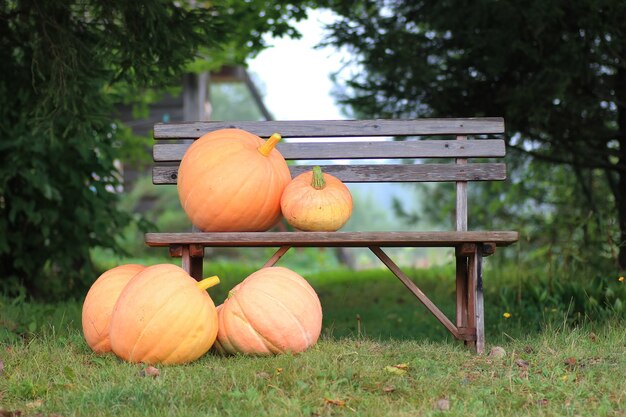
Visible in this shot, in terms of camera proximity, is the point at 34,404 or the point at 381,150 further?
the point at 381,150

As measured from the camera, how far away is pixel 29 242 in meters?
6.66

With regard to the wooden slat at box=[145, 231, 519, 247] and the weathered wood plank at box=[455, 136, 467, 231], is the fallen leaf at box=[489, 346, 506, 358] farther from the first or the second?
the weathered wood plank at box=[455, 136, 467, 231]

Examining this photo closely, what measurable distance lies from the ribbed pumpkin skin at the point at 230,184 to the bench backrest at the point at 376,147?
0.61 m

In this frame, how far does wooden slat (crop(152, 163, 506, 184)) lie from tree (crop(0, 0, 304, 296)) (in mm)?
1077

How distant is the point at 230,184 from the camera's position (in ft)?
13.4

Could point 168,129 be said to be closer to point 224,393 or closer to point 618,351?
point 224,393

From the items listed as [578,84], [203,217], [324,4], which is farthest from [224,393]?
[324,4]

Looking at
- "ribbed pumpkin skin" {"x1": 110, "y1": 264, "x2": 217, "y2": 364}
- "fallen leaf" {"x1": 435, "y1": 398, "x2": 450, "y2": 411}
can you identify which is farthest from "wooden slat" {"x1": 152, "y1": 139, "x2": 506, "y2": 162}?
"fallen leaf" {"x1": 435, "y1": 398, "x2": 450, "y2": 411}

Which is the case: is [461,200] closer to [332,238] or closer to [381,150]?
[381,150]

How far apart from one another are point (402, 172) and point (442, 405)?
215cm

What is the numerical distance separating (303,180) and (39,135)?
305 centimetres

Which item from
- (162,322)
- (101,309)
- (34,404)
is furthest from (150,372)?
(101,309)

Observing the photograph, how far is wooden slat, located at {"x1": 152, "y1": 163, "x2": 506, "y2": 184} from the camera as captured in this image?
4.69 meters

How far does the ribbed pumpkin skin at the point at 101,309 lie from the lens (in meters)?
3.82
